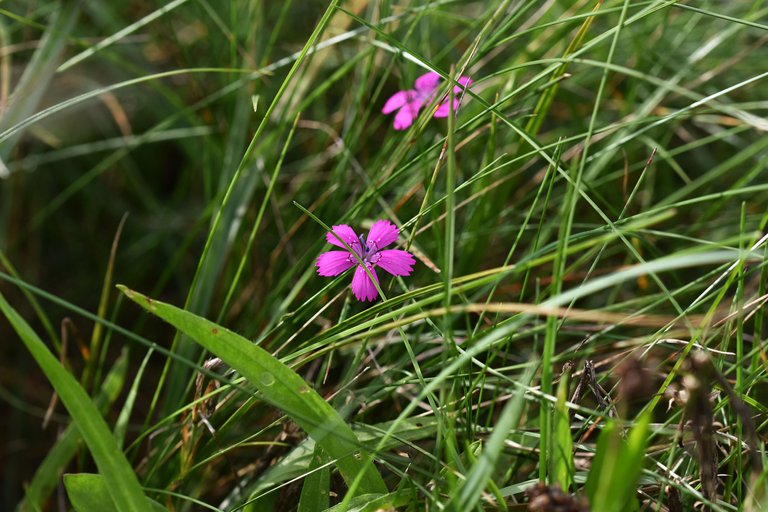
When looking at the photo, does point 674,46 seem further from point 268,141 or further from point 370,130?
point 268,141

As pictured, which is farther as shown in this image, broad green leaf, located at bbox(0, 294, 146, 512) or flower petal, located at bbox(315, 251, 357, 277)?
flower petal, located at bbox(315, 251, 357, 277)

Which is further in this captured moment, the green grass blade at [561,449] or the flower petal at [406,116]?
the flower petal at [406,116]

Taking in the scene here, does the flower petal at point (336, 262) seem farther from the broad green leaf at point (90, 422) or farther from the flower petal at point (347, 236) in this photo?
the broad green leaf at point (90, 422)

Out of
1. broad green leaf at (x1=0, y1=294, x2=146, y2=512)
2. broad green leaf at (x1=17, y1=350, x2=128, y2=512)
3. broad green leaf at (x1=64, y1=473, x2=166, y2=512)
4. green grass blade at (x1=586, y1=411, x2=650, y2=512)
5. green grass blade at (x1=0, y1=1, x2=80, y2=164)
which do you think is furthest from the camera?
green grass blade at (x1=0, y1=1, x2=80, y2=164)

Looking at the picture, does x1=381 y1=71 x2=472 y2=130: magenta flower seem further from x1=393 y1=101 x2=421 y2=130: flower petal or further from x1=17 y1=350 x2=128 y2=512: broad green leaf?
x1=17 y1=350 x2=128 y2=512: broad green leaf

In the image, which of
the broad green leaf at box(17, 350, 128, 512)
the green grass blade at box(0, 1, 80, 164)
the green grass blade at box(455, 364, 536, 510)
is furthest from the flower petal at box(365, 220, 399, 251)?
the green grass blade at box(0, 1, 80, 164)

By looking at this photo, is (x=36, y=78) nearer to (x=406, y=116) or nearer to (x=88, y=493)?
(x=406, y=116)

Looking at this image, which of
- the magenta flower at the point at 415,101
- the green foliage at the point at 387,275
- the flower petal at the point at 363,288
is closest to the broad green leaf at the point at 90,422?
the green foliage at the point at 387,275
